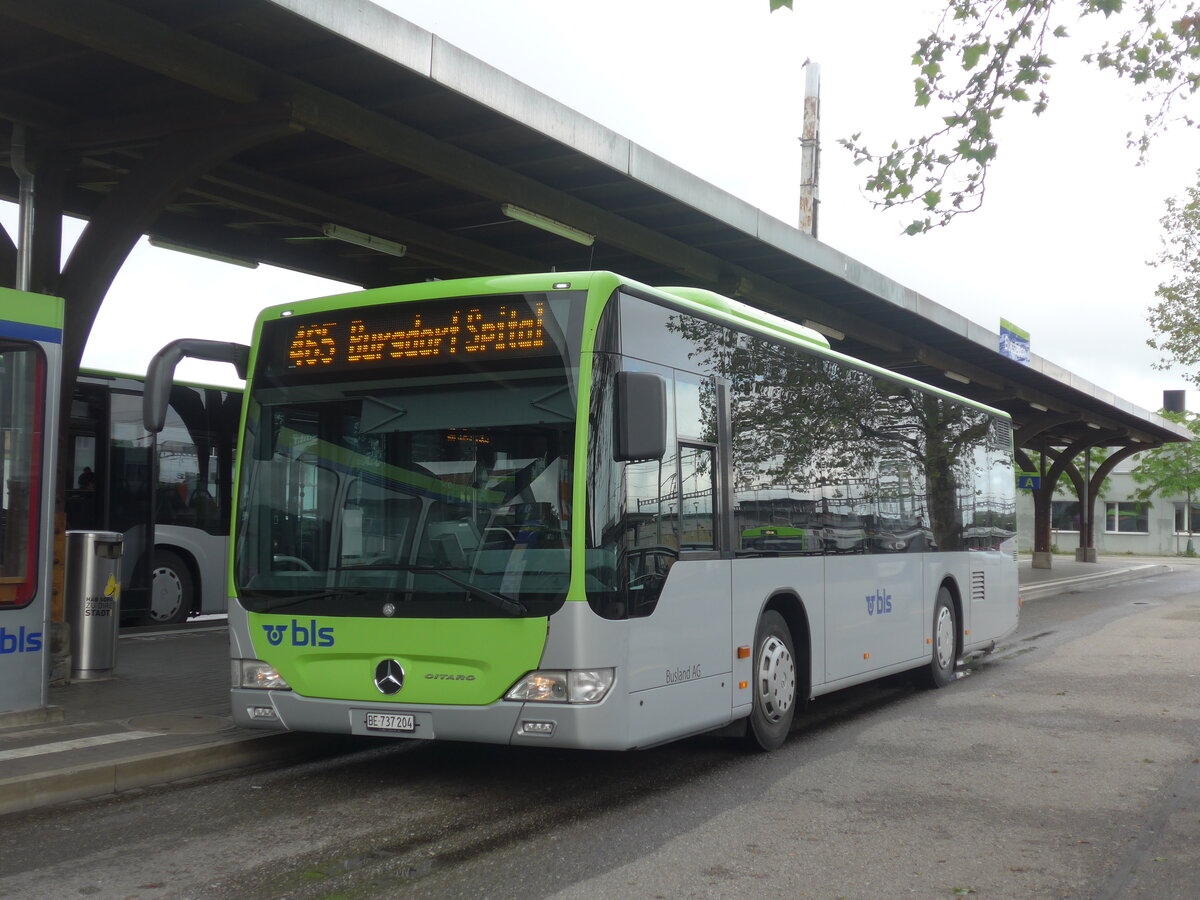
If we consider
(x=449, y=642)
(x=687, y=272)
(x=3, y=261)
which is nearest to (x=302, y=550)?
(x=449, y=642)

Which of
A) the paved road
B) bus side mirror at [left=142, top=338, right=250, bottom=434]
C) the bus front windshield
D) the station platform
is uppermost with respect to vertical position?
bus side mirror at [left=142, top=338, right=250, bottom=434]

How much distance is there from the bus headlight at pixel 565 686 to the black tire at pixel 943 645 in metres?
6.11

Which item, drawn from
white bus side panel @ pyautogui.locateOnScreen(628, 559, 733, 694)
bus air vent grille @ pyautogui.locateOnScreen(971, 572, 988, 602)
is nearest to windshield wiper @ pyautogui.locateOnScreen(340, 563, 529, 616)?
white bus side panel @ pyautogui.locateOnScreen(628, 559, 733, 694)

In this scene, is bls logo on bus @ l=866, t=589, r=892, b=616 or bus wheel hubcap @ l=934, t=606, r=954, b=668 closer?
bls logo on bus @ l=866, t=589, r=892, b=616

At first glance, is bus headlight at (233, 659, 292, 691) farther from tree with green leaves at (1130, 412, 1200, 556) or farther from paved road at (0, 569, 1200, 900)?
tree with green leaves at (1130, 412, 1200, 556)

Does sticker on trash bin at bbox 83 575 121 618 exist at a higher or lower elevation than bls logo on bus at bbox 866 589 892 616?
lower

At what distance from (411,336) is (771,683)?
3.31m

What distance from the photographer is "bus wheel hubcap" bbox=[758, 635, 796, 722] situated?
26.5ft

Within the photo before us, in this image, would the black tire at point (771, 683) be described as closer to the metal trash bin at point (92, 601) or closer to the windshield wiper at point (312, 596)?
the windshield wiper at point (312, 596)

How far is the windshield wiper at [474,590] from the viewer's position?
638 centimetres

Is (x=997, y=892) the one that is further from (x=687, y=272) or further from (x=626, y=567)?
(x=687, y=272)

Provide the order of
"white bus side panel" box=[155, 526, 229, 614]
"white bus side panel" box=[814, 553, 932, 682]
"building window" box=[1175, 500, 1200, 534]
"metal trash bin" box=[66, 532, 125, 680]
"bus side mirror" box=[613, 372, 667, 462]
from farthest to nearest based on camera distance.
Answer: "building window" box=[1175, 500, 1200, 534] < "white bus side panel" box=[155, 526, 229, 614] < "metal trash bin" box=[66, 532, 125, 680] < "white bus side panel" box=[814, 553, 932, 682] < "bus side mirror" box=[613, 372, 667, 462]

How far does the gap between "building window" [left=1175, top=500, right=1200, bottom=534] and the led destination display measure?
70.4 metres

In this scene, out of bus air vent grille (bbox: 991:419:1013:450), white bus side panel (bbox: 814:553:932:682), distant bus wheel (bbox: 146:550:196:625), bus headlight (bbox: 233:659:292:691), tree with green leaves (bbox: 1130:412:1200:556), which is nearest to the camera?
bus headlight (bbox: 233:659:292:691)
